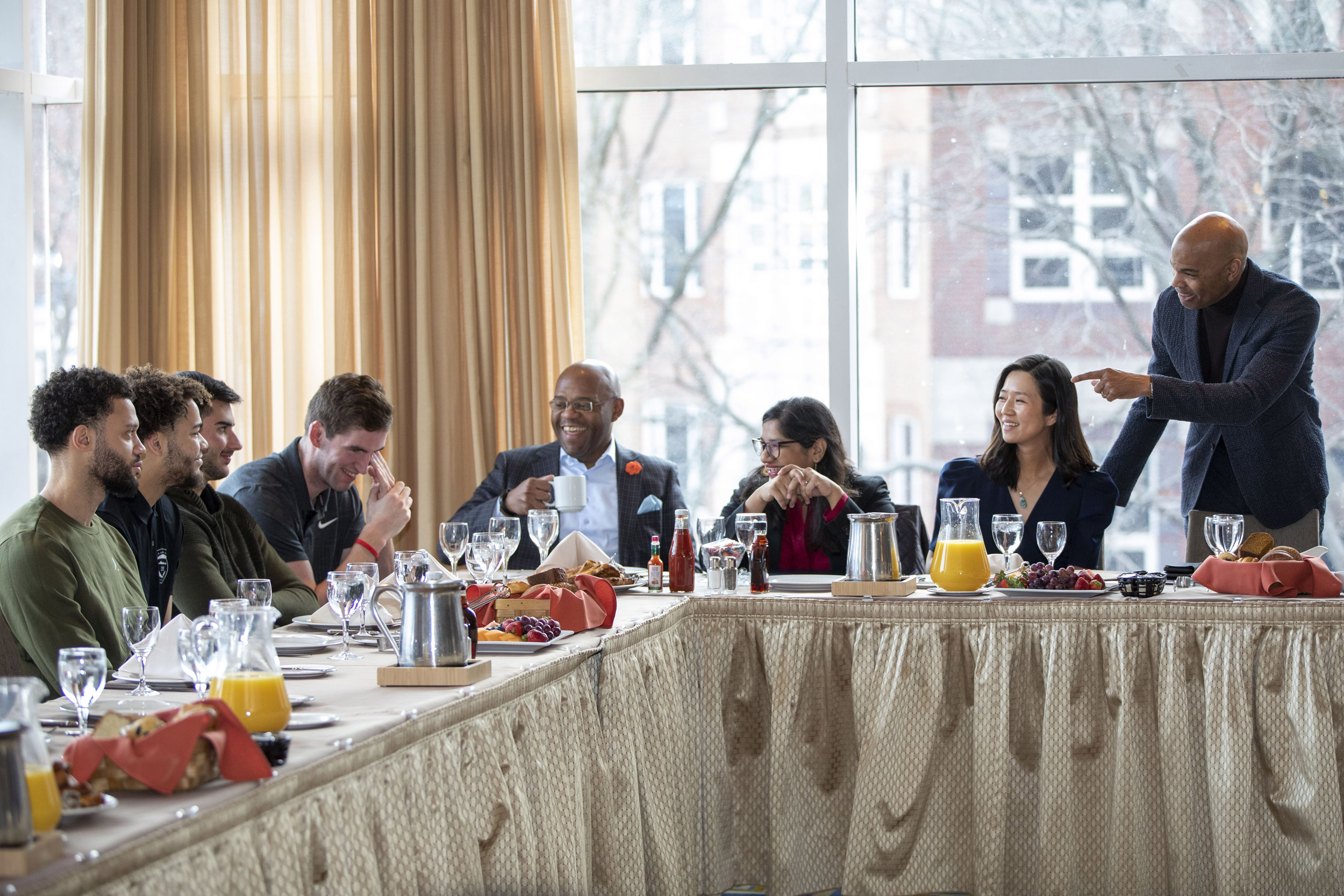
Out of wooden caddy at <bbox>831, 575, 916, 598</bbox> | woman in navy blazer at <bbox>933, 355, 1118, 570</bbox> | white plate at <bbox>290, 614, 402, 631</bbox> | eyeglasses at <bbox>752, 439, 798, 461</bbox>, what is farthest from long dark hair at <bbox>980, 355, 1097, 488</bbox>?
white plate at <bbox>290, 614, 402, 631</bbox>

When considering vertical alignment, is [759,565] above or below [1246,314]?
below

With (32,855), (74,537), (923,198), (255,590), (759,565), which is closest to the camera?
(32,855)

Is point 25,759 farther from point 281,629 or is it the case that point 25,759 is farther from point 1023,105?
point 1023,105

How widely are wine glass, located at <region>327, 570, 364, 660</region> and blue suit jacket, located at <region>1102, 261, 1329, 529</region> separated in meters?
2.39

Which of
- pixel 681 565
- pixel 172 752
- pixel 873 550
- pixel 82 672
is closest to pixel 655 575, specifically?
pixel 681 565

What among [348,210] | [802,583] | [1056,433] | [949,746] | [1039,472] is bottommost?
[949,746]

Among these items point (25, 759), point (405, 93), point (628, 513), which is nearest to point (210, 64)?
point (405, 93)

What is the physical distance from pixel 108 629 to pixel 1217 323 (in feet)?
10.1

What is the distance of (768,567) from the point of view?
338cm

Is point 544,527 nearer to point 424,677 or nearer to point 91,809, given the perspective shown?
point 424,677

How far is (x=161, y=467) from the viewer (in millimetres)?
2768

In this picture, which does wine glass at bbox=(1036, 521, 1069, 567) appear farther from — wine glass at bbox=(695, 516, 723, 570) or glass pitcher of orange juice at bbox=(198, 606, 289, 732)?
glass pitcher of orange juice at bbox=(198, 606, 289, 732)

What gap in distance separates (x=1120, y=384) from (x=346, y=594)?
2.30m

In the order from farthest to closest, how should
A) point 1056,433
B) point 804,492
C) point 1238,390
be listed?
point 1238,390, point 1056,433, point 804,492
